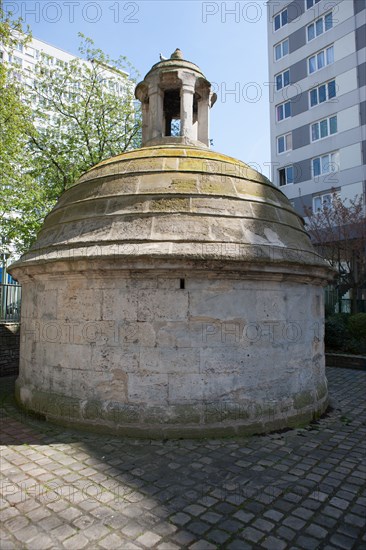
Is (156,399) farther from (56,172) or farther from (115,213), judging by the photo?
(56,172)

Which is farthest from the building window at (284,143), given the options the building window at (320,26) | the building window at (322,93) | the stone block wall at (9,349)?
the stone block wall at (9,349)

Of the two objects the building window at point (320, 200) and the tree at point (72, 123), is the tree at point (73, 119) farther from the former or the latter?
the building window at point (320, 200)

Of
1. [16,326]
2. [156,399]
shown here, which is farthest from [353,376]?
[16,326]

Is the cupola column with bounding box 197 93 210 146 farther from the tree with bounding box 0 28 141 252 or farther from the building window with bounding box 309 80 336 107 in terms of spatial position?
the building window with bounding box 309 80 336 107

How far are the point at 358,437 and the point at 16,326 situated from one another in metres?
9.55

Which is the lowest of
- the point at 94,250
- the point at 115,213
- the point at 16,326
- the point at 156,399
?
the point at 156,399

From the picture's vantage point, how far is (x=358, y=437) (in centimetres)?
583

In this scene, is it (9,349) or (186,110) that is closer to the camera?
(186,110)

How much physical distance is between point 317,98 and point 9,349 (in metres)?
24.1

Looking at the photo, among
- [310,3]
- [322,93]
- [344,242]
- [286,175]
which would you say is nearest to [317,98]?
[322,93]

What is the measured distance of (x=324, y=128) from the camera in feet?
80.6

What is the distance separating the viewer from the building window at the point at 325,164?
23703 mm

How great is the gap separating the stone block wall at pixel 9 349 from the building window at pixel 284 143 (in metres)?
22.3

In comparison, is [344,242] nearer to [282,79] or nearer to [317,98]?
[317,98]
